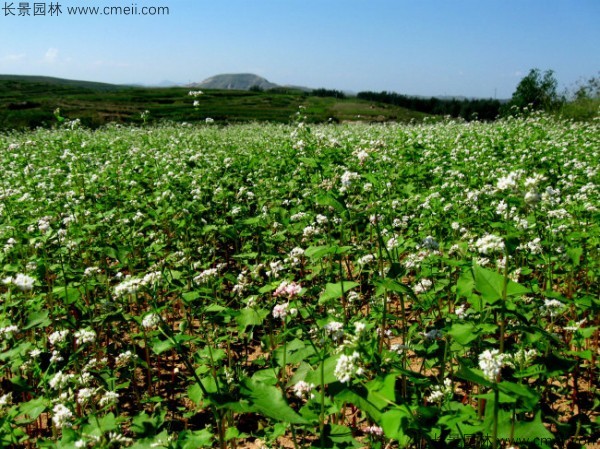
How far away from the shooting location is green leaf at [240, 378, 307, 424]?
1.88 metres

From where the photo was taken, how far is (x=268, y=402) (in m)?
2.00

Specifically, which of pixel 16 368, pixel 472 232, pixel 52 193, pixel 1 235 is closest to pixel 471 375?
pixel 16 368

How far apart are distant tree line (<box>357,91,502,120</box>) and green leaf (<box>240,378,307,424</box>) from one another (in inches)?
3166

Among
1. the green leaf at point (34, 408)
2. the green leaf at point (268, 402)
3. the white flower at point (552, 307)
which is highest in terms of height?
the white flower at point (552, 307)

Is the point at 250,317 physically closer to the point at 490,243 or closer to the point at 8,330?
the point at 490,243

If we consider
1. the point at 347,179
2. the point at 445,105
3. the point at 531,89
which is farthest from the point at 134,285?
the point at 445,105

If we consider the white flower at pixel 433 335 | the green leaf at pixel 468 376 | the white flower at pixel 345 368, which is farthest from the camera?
the white flower at pixel 433 335

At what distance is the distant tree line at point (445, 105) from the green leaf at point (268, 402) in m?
80.4

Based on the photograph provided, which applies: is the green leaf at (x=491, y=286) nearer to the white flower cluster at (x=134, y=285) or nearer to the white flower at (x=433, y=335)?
the white flower at (x=433, y=335)

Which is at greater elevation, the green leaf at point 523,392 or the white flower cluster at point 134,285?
the white flower cluster at point 134,285

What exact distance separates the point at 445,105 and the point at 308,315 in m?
92.8

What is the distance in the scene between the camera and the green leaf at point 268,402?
1.88 meters

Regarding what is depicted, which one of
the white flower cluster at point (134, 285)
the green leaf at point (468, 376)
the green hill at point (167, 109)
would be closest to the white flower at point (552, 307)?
the green leaf at point (468, 376)

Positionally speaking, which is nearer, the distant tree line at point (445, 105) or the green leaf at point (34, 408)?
the green leaf at point (34, 408)
